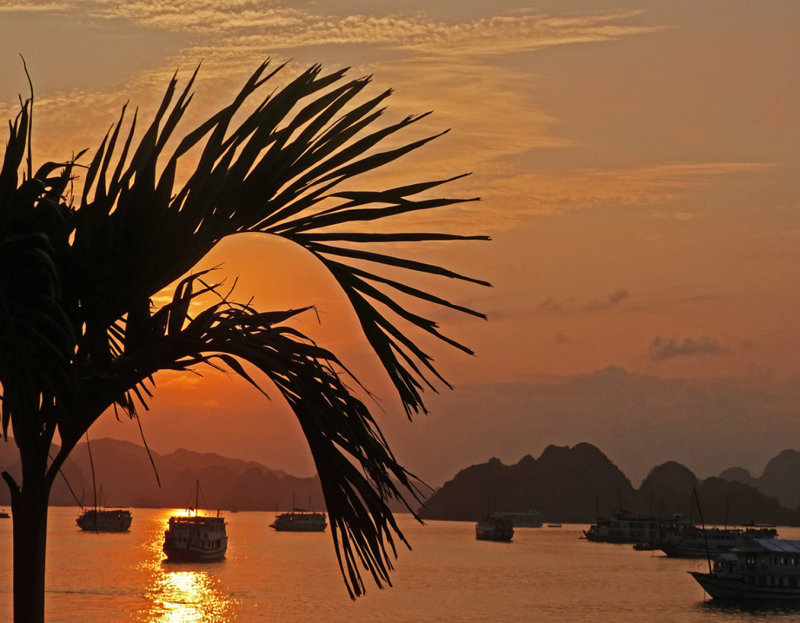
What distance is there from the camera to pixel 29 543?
5.64 m

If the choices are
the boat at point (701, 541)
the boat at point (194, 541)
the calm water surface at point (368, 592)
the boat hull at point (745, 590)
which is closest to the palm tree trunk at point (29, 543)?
the calm water surface at point (368, 592)

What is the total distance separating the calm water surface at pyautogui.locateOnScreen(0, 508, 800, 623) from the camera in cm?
9175

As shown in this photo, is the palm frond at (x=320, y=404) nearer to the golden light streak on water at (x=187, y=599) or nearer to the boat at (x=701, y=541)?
the golden light streak on water at (x=187, y=599)

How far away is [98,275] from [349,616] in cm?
8587

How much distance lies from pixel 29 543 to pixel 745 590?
91.1 m

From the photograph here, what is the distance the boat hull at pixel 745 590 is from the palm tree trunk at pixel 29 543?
8981cm

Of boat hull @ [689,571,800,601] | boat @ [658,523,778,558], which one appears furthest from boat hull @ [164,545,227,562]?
boat hull @ [689,571,800,601]

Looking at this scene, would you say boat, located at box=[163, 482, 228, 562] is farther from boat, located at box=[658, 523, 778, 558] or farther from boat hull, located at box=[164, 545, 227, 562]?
boat, located at box=[658, 523, 778, 558]

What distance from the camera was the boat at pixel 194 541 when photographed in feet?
438

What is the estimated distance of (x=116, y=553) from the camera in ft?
541

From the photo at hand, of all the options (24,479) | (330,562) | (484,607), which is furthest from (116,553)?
(24,479)

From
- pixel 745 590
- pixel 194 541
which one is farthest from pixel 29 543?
pixel 194 541

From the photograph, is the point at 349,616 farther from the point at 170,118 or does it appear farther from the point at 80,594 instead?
the point at 170,118

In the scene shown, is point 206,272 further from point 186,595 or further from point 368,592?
point 186,595
